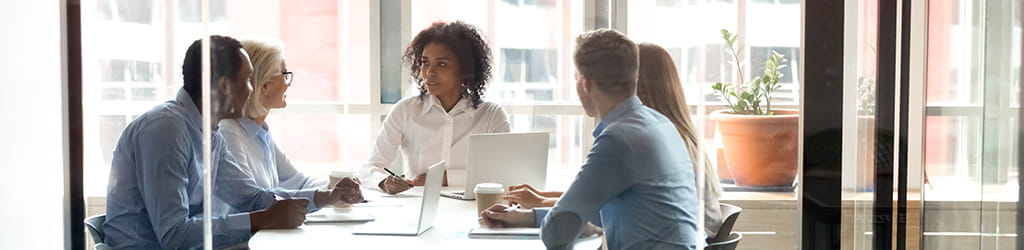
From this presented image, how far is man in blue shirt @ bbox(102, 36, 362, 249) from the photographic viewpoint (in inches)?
97.9

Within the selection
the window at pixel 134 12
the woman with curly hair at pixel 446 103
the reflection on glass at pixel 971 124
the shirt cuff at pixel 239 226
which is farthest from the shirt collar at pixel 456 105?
the reflection on glass at pixel 971 124

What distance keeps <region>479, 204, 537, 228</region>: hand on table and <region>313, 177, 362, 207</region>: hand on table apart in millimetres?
338

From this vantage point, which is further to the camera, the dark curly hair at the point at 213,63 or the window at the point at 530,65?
the dark curly hair at the point at 213,63

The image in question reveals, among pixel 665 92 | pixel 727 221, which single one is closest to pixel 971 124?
pixel 727 221

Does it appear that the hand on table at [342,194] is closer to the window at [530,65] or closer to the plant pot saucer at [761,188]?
the window at [530,65]

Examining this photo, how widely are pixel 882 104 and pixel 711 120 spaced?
609 millimetres

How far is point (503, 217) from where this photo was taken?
233 centimetres

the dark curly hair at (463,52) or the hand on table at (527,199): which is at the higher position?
the dark curly hair at (463,52)

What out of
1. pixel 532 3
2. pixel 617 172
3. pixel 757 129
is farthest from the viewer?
pixel 757 129

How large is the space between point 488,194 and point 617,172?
12.2 inches

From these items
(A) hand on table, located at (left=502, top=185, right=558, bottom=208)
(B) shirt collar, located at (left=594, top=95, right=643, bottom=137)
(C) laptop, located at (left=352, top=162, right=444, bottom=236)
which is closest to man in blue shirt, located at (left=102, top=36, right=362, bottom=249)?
(C) laptop, located at (left=352, top=162, right=444, bottom=236)

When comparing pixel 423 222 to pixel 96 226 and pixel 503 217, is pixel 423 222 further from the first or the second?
pixel 96 226

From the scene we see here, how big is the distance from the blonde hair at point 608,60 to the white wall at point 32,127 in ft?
4.59

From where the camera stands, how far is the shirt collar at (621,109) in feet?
7.57
